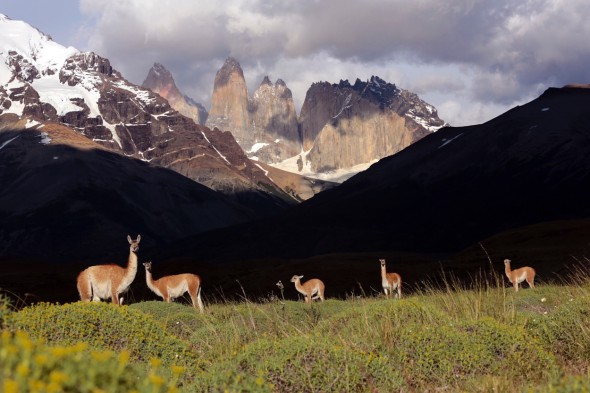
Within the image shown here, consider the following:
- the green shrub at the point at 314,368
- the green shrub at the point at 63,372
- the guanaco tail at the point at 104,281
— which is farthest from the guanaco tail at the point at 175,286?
the green shrub at the point at 63,372

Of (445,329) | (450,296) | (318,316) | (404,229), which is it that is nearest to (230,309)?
(318,316)

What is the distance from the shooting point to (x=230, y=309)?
799 inches

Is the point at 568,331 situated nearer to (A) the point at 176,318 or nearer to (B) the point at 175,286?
(A) the point at 176,318

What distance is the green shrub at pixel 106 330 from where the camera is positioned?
10.7m

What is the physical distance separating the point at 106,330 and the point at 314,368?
175 inches

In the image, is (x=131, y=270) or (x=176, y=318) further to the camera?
(x=131, y=270)

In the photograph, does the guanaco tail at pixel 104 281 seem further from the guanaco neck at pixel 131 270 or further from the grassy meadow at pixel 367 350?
the grassy meadow at pixel 367 350

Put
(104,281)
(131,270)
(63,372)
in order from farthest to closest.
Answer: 1. (131,270)
2. (104,281)
3. (63,372)

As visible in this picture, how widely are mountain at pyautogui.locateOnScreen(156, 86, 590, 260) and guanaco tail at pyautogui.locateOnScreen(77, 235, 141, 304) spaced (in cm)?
12408

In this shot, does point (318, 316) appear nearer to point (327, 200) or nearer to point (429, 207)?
point (429, 207)

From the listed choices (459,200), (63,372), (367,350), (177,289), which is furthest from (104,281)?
(459,200)

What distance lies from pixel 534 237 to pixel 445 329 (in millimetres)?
59280

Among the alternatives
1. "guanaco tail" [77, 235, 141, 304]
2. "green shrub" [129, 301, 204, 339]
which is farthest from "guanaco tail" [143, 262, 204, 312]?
"guanaco tail" [77, 235, 141, 304]

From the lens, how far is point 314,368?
8602mm
